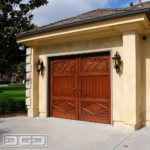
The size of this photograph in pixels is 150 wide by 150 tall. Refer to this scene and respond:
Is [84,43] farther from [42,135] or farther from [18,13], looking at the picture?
[18,13]

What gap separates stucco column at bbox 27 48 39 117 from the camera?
6727mm

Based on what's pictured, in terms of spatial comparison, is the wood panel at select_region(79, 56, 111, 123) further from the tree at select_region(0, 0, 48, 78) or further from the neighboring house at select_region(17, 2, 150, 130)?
the tree at select_region(0, 0, 48, 78)

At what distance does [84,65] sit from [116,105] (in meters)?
1.73

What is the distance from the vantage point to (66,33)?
5504 millimetres

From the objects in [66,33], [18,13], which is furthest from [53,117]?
[18,13]

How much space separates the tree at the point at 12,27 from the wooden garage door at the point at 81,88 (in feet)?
8.53

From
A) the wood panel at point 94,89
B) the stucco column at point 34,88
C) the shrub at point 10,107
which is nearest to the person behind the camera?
the wood panel at point 94,89

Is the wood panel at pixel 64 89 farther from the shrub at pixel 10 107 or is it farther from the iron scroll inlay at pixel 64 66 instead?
the shrub at pixel 10 107

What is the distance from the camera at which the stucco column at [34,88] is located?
673 centimetres

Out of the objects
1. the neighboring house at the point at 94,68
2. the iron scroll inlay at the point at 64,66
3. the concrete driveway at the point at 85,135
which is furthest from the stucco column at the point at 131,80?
the iron scroll inlay at the point at 64,66

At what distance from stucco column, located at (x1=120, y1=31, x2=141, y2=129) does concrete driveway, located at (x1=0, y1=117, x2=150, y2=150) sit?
1.17ft

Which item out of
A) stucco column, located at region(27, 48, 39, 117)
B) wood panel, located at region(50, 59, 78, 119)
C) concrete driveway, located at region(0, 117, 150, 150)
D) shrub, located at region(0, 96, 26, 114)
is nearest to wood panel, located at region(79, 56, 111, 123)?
wood panel, located at region(50, 59, 78, 119)

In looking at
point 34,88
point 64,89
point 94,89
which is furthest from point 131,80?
point 34,88

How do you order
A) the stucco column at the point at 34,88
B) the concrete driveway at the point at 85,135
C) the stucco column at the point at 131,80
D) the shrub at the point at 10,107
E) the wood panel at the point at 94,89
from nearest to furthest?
the concrete driveway at the point at 85,135 < the stucco column at the point at 131,80 < the wood panel at the point at 94,89 < the stucco column at the point at 34,88 < the shrub at the point at 10,107
